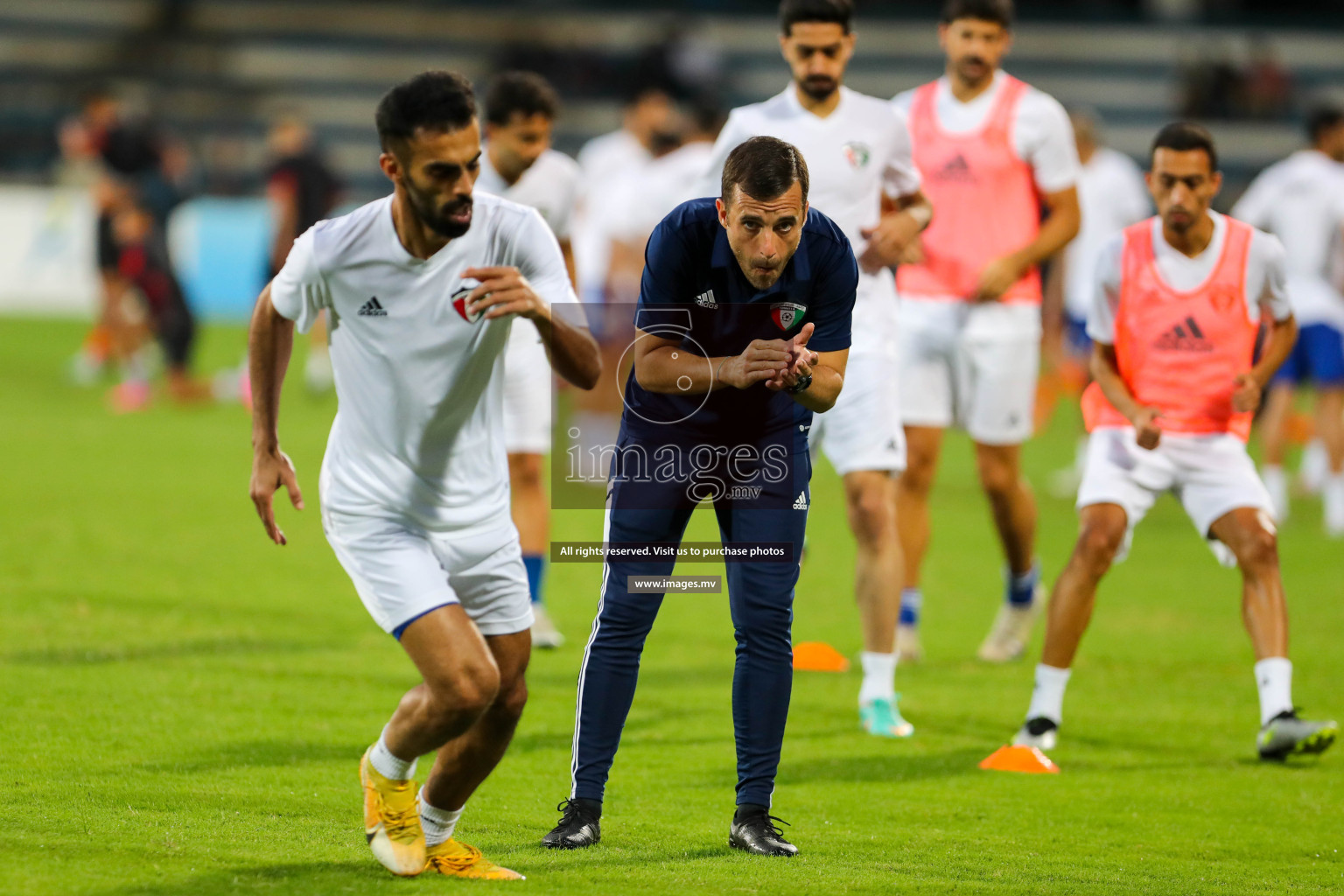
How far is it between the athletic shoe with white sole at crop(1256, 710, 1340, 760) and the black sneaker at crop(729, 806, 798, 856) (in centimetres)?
237

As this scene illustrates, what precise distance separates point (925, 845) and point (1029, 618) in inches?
132

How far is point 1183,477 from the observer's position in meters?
6.50

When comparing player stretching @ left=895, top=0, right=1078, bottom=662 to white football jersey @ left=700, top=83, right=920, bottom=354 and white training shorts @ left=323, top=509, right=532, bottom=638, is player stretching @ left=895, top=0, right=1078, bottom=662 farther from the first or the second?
white training shorts @ left=323, top=509, right=532, bottom=638

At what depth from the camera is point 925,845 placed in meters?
5.09

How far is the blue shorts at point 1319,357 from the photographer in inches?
483

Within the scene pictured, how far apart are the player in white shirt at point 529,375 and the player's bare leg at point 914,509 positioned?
1683 mm

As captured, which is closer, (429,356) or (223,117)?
(429,356)

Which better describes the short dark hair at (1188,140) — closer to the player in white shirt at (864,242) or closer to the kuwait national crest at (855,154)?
the player in white shirt at (864,242)

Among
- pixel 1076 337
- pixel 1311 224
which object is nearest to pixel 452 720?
pixel 1311 224

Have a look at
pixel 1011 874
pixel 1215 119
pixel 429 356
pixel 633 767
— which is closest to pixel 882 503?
pixel 633 767

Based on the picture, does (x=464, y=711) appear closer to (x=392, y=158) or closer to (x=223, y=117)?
(x=392, y=158)

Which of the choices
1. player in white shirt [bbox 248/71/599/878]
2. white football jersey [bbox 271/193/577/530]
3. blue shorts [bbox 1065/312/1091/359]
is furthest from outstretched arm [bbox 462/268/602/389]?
blue shorts [bbox 1065/312/1091/359]

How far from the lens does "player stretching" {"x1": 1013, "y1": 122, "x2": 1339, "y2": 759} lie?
6.35m

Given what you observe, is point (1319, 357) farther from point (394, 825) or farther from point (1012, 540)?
point (394, 825)
